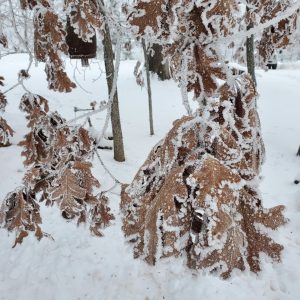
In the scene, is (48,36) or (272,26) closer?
(272,26)

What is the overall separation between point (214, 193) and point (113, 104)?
5.68 m

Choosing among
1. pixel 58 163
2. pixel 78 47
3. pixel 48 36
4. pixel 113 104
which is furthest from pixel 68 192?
pixel 113 104

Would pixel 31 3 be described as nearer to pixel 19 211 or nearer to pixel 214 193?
pixel 19 211

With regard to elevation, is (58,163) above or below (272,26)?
below

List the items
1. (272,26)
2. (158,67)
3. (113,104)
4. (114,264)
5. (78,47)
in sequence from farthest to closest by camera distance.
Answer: (158,67), (113,104), (114,264), (78,47), (272,26)

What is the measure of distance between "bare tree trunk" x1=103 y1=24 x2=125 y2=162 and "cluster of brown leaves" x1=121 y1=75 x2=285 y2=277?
4521 mm

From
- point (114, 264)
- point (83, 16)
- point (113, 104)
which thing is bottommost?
point (114, 264)

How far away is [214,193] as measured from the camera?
Answer: 1.03 meters

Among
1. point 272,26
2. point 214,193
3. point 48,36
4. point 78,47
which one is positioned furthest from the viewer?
point 78,47

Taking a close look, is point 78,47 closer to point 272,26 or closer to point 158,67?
point 272,26

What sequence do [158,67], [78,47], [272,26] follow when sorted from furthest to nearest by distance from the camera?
1. [158,67]
2. [78,47]
3. [272,26]

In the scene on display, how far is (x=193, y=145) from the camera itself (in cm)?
124

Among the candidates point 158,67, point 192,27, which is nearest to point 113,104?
point 192,27

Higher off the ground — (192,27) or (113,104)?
(192,27)
